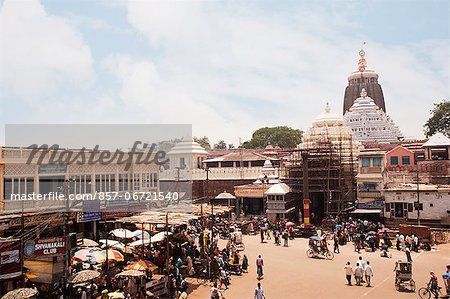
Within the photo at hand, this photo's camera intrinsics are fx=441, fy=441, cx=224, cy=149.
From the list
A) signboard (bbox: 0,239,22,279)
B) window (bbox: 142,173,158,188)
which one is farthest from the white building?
signboard (bbox: 0,239,22,279)

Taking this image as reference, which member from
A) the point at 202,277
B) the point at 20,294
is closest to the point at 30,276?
the point at 20,294

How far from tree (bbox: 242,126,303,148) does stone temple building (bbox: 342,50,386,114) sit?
421 inches

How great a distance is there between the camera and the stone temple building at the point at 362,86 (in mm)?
76438

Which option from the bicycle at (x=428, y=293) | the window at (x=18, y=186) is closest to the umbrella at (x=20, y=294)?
the window at (x=18, y=186)

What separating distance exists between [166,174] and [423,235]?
89.0 feet

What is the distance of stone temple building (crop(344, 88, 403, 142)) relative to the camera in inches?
2475

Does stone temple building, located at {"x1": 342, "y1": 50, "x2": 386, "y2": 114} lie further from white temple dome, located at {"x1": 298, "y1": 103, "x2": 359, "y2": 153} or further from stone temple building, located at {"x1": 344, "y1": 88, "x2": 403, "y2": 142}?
white temple dome, located at {"x1": 298, "y1": 103, "x2": 359, "y2": 153}

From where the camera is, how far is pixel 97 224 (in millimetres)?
25156

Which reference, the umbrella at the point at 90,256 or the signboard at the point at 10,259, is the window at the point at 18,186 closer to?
the umbrella at the point at 90,256

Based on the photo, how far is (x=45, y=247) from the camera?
14.8m

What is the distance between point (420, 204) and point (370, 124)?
34.8m

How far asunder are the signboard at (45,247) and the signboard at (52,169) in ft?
30.8

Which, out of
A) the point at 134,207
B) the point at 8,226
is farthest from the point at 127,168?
the point at 8,226

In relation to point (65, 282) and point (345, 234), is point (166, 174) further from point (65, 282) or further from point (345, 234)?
point (65, 282)
